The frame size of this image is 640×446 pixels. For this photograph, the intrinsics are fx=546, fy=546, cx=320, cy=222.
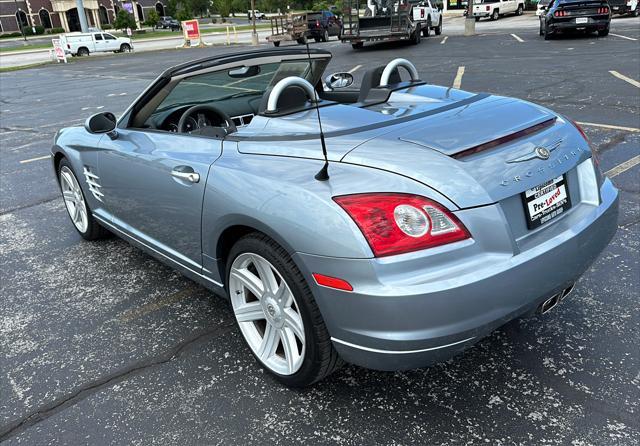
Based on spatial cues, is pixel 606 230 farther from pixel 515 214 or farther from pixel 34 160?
pixel 34 160

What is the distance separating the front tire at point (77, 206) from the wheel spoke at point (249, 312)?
84.7 inches

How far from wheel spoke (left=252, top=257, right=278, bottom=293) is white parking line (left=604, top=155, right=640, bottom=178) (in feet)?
13.2

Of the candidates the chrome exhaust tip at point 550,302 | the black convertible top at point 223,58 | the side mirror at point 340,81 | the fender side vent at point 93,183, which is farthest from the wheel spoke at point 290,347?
the side mirror at point 340,81

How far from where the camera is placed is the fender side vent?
3877mm

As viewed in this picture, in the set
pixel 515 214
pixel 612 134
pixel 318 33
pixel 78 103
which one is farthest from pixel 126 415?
pixel 318 33

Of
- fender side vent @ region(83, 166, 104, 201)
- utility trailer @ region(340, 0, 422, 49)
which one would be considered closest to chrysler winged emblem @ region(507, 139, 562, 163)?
fender side vent @ region(83, 166, 104, 201)

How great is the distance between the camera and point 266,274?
245 centimetres

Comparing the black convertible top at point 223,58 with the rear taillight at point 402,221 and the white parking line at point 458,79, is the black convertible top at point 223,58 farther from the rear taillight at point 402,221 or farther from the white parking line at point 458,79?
the white parking line at point 458,79

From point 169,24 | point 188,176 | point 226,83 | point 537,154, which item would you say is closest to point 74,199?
point 226,83

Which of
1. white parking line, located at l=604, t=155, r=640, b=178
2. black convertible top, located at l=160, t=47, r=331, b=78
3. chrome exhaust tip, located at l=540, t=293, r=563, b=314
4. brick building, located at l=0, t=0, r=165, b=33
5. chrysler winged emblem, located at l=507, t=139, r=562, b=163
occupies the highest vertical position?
brick building, located at l=0, t=0, r=165, b=33

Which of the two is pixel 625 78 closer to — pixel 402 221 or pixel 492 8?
pixel 402 221

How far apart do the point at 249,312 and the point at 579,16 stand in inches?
759

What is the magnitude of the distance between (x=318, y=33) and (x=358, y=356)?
3112 cm

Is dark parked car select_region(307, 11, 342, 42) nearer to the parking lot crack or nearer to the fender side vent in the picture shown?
the fender side vent
